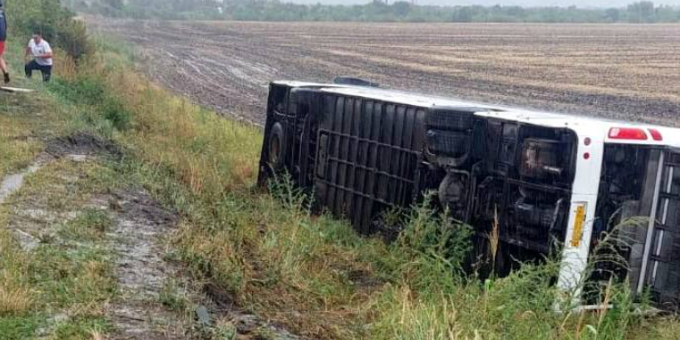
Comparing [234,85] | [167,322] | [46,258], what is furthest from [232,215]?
[234,85]

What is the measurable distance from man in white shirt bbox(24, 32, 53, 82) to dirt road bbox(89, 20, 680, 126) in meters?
4.89

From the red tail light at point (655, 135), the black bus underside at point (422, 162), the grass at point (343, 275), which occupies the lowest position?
the grass at point (343, 275)

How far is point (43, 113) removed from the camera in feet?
45.3

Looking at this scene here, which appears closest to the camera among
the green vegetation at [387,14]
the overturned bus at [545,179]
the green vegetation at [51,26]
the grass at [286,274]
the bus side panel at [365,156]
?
the grass at [286,274]

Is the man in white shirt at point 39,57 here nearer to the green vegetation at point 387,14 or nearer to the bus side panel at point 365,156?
the bus side panel at point 365,156

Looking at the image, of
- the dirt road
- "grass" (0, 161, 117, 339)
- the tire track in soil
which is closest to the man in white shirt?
the dirt road

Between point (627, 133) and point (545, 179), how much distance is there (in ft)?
2.42

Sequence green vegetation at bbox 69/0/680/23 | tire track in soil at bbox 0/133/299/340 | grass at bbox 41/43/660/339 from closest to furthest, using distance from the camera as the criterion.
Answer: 1. tire track in soil at bbox 0/133/299/340
2. grass at bbox 41/43/660/339
3. green vegetation at bbox 69/0/680/23

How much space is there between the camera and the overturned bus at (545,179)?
6930 millimetres

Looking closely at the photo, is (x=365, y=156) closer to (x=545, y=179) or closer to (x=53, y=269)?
(x=545, y=179)

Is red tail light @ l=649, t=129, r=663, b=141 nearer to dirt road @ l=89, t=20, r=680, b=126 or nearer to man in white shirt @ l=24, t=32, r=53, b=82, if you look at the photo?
dirt road @ l=89, t=20, r=680, b=126

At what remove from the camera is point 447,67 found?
120ft

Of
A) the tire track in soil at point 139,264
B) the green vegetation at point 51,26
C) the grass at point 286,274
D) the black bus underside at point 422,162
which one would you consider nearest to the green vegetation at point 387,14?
the green vegetation at point 51,26

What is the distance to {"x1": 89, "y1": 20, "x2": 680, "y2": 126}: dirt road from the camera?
80.9 ft
